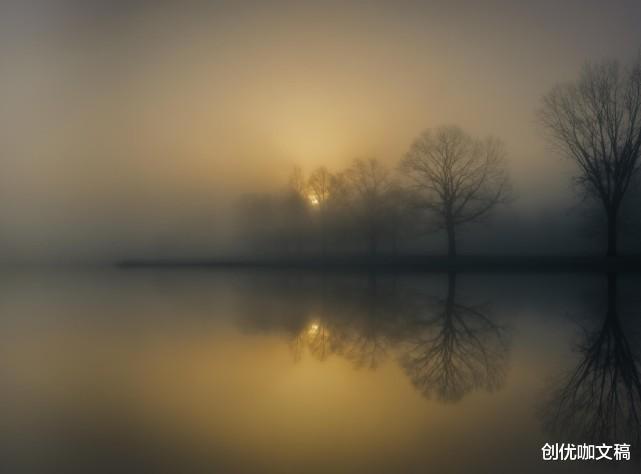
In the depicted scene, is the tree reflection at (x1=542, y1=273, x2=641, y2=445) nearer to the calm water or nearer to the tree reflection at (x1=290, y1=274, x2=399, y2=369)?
the calm water

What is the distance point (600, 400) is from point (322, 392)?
191 centimetres

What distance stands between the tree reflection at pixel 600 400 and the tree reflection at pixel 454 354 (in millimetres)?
537

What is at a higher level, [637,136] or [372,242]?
[637,136]

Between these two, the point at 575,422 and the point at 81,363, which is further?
the point at 81,363

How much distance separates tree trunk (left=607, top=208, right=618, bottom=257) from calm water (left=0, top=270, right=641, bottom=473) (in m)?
11.0

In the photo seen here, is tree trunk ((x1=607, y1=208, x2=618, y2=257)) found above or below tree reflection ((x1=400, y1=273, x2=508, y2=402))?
above

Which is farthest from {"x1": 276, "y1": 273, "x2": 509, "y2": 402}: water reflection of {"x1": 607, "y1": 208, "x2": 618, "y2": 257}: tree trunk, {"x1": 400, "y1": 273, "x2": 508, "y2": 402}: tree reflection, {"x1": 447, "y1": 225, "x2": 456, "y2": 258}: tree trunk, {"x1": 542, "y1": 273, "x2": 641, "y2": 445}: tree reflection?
{"x1": 447, "y1": 225, "x2": 456, "y2": 258}: tree trunk

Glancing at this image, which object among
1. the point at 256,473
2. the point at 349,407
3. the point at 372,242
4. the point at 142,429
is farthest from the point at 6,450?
the point at 372,242

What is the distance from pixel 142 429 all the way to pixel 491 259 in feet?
65.9

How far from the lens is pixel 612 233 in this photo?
17781mm

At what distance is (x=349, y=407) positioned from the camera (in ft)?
11.6

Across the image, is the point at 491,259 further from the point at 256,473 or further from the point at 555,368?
the point at 256,473

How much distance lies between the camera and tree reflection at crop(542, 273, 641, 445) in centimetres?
301

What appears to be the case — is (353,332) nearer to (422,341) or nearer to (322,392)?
(422,341)
